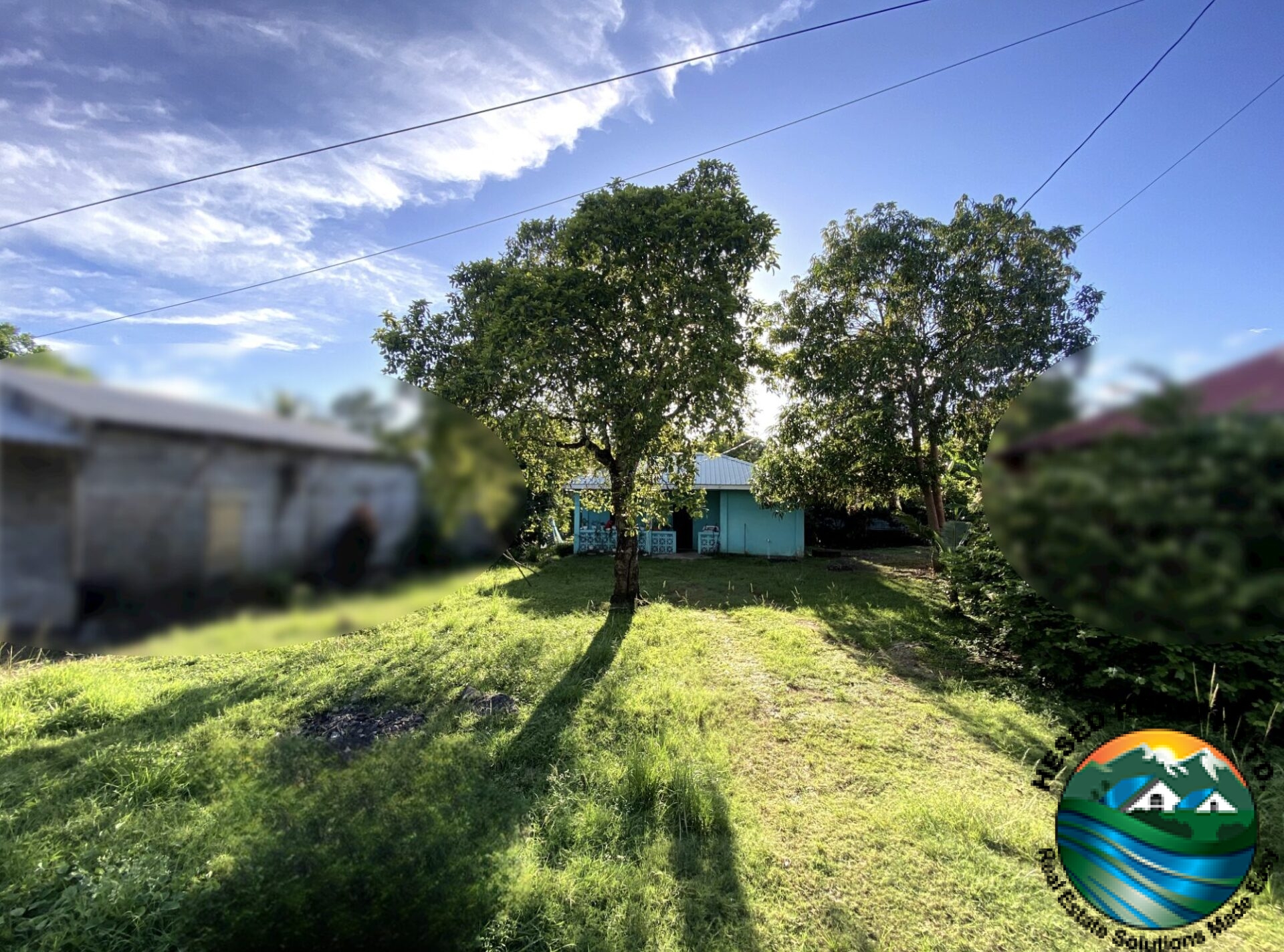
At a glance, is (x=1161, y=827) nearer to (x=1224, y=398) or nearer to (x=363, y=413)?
(x=1224, y=398)

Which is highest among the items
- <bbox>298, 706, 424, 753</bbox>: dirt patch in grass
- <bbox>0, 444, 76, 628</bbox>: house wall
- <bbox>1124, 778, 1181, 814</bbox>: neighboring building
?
<bbox>0, 444, 76, 628</bbox>: house wall

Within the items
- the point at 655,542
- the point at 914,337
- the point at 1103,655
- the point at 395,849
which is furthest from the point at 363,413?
the point at 655,542

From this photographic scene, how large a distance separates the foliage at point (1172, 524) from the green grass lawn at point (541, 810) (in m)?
2.49

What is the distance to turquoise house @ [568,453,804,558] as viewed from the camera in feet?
62.9

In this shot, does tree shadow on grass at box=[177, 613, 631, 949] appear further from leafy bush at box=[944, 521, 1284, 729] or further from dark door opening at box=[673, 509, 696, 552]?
dark door opening at box=[673, 509, 696, 552]

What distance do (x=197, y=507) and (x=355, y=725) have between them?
16.6ft

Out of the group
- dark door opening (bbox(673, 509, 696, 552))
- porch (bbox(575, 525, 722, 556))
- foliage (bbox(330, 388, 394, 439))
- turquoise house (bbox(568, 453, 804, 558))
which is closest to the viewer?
foliage (bbox(330, 388, 394, 439))

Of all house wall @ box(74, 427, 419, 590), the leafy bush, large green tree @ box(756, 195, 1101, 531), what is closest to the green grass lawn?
the leafy bush

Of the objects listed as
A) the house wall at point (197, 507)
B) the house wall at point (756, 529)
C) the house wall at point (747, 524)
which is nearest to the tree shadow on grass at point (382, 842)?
the house wall at point (197, 507)

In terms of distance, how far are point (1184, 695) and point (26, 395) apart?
6.42m

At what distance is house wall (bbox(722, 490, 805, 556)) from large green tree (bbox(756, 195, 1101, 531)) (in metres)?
4.82

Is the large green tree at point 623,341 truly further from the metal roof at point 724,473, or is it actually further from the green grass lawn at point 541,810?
the metal roof at point 724,473

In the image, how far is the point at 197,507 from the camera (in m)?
0.86

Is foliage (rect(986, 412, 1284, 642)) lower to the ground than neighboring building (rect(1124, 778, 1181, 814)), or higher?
higher
